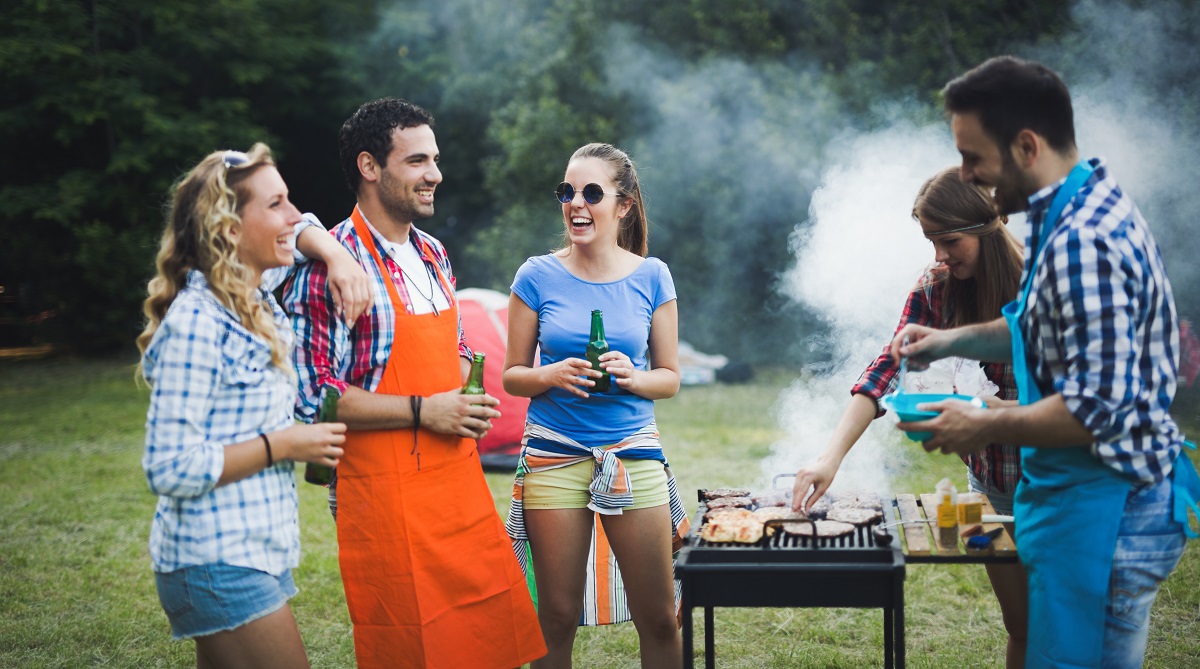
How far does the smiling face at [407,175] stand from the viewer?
9.98 feet

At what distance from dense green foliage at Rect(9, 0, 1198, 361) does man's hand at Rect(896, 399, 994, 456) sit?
802 centimetres

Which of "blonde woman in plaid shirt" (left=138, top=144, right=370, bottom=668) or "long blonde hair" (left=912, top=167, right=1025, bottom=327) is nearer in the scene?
"blonde woman in plaid shirt" (left=138, top=144, right=370, bottom=668)

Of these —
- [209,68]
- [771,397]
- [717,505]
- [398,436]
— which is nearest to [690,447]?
[771,397]

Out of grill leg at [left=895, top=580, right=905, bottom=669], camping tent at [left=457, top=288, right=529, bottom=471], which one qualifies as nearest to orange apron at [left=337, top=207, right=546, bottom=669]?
grill leg at [left=895, top=580, right=905, bottom=669]

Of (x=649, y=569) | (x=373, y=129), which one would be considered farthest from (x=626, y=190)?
(x=649, y=569)

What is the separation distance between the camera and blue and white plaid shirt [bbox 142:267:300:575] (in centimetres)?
229

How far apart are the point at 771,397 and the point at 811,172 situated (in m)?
3.45

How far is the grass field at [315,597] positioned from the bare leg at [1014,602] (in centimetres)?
92

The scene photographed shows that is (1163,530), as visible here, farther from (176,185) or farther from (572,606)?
(176,185)

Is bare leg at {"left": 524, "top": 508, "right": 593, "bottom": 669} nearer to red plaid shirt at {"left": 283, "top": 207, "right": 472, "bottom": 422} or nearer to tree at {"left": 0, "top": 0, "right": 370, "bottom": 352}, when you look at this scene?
red plaid shirt at {"left": 283, "top": 207, "right": 472, "bottom": 422}

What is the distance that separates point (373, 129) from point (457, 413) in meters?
0.95

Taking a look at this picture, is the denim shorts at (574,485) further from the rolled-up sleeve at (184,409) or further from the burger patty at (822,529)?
the rolled-up sleeve at (184,409)

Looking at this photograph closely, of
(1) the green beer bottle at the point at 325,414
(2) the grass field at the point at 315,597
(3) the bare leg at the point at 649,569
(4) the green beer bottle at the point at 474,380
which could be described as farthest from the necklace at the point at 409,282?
(2) the grass field at the point at 315,597

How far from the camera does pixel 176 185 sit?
100 inches
